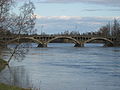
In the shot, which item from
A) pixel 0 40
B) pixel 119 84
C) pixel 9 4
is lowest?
pixel 119 84

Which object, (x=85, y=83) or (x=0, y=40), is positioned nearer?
(x=85, y=83)

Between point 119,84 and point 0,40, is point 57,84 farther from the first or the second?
point 0,40

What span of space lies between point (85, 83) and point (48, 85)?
3.79 metres

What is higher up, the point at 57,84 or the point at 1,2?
the point at 1,2

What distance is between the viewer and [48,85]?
29.9m

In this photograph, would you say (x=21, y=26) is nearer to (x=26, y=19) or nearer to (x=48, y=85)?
(x=26, y=19)

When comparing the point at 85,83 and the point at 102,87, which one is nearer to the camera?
the point at 102,87

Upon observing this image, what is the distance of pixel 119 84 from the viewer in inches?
1243

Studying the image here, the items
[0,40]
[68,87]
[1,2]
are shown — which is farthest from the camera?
[0,40]

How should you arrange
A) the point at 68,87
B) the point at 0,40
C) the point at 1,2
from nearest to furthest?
the point at 68,87 < the point at 1,2 < the point at 0,40

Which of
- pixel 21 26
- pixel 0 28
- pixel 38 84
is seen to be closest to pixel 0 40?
pixel 21 26

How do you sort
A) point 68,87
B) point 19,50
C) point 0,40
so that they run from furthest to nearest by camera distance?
point 19,50 → point 0,40 → point 68,87

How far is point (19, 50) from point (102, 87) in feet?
49.5

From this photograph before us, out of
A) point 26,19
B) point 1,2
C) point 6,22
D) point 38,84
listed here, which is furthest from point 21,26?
point 38,84
